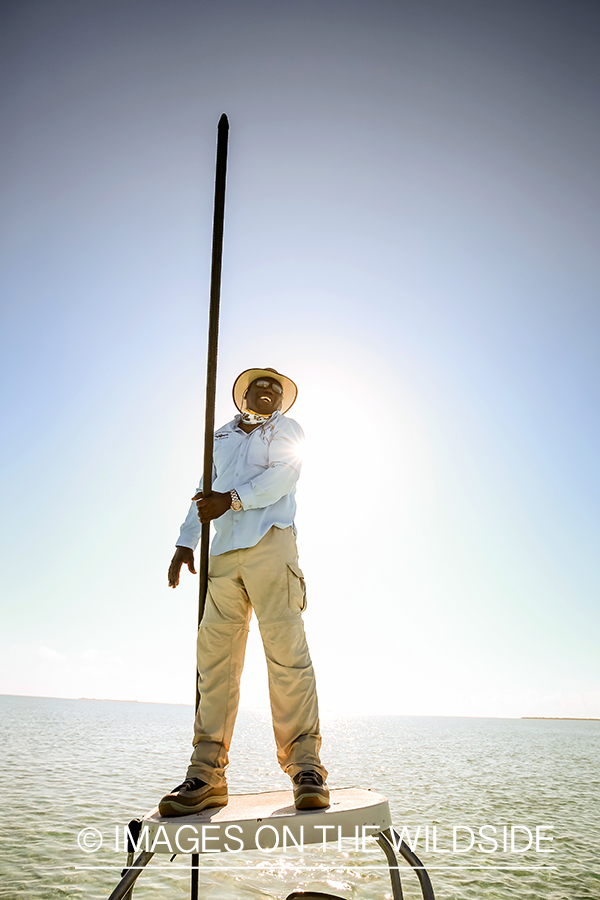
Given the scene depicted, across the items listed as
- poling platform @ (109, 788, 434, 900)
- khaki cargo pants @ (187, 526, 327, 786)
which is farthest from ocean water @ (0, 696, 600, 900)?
poling platform @ (109, 788, 434, 900)

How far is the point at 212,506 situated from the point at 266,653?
932 millimetres

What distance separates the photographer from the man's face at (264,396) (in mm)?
3959

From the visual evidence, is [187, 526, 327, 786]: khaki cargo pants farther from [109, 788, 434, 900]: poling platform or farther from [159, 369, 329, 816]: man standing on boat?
[109, 788, 434, 900]: poling platform

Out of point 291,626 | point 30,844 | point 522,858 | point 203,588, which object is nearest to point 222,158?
point 203,588

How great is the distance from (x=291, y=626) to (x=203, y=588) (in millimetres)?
625

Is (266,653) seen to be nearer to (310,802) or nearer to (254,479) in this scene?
(310,802)

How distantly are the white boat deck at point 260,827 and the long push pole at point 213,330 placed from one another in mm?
1197

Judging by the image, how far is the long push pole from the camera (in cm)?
330

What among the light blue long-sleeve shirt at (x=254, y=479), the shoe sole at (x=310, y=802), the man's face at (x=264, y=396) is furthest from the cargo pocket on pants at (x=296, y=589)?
the man's face at (x=264, y=396)

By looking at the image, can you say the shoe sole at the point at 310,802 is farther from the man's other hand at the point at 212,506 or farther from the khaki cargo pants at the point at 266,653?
the man's other hand at the point at 212,506

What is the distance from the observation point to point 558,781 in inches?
785

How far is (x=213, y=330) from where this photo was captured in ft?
11.1

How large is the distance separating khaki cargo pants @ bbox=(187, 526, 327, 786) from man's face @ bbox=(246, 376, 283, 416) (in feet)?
3.38

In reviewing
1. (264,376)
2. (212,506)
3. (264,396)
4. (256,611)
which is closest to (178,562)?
(212,506)
